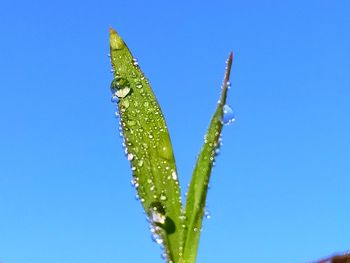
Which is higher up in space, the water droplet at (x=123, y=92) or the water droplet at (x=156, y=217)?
the water droplet at (x=123, y=92)

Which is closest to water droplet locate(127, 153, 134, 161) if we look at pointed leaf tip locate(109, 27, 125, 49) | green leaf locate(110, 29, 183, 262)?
green leaf locate(110, 29, 183, 262)

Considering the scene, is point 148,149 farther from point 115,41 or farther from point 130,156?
point 115,41

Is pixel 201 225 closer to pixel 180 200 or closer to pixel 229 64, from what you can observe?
pixel 180 200

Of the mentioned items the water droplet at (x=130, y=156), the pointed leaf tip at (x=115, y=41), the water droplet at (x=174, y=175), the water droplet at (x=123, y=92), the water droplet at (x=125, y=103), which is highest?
the pointed leaf tip at (x=115, y=41)

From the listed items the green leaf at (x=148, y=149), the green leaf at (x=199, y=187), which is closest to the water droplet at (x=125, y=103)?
the green leaf at (x=148, y=149)

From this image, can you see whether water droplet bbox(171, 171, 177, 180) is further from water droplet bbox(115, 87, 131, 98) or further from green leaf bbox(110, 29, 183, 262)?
water droplet bbox(115, 87, 131, 98)

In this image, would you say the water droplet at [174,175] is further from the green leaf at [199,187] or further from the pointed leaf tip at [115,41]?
the pointed leaf tip at [115,41]

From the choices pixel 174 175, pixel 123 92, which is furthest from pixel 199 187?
pixel 123 92
